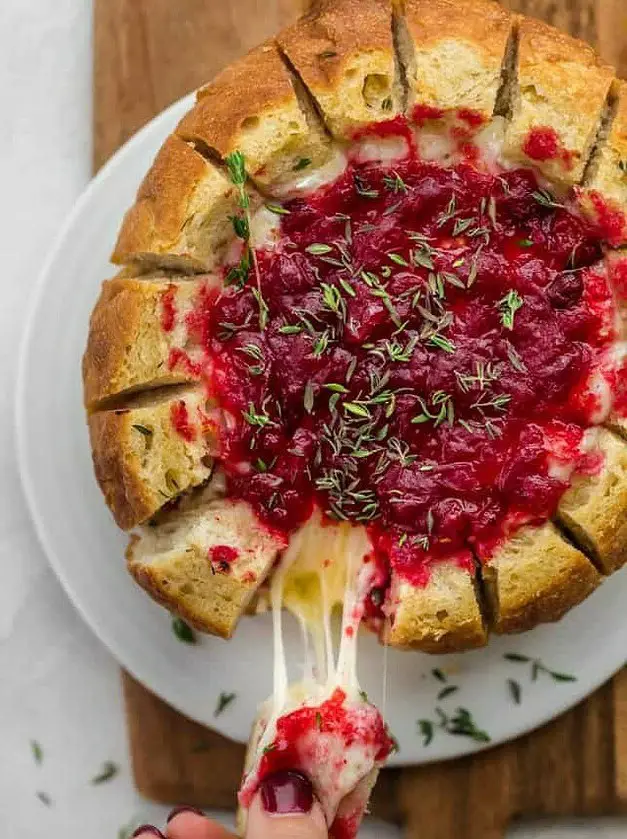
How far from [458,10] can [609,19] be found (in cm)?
59

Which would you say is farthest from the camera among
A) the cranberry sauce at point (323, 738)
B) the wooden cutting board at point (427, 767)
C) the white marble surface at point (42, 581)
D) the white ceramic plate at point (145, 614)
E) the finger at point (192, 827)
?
the white marble surface at point (42, 581)

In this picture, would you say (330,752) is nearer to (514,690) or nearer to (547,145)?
(514,690)

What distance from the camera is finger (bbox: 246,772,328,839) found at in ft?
6.68

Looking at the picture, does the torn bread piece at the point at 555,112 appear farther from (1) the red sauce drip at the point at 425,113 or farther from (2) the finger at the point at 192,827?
(2) the finger at the point at 192,827

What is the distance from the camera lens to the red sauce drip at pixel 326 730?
2.14 m

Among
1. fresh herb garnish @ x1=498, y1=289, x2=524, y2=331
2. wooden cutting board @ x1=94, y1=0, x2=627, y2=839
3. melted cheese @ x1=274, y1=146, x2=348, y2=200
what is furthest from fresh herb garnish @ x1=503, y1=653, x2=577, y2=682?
melted cheese @ x1=274, y1=146, x2=348, y2=200

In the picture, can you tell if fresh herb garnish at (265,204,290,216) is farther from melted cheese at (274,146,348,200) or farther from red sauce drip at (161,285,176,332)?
red sauce drip at (161,285,176,332)

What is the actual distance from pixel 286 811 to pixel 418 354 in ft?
2.89

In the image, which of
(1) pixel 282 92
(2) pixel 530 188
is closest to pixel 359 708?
(2) pixel 530 188

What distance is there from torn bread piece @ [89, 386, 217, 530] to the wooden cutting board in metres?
0.83

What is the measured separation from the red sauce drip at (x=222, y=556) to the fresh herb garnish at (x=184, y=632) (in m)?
0.46

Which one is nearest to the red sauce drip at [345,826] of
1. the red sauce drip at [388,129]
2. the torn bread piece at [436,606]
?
the torn bread piece at [436,606]

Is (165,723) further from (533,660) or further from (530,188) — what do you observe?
(530,188)

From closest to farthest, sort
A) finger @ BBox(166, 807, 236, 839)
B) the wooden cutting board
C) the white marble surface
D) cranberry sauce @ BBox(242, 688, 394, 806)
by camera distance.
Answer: cranberry sauce @ BBox(242, 688, 394, 806) → finger @ BBox(166, 807, 236, 839) → the wooden cutting board → the white marble surface
